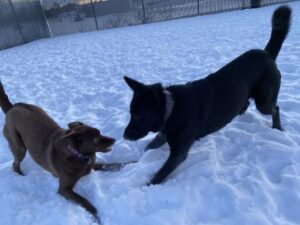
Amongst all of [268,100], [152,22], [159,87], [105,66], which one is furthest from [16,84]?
[152,22]

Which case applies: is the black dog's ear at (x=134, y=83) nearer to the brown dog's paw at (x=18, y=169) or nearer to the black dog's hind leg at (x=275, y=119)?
the brown dog's paw at (x=18, y=169)

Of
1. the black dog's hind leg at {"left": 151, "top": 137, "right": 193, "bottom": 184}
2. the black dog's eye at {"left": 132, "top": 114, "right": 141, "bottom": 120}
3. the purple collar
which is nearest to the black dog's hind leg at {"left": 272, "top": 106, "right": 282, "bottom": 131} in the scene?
the black dog's hind leg at {"left": 151, "top": 137, "right": 193, "bottom": 184}

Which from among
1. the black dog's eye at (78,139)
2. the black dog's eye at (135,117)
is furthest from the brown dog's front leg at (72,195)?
the black dog's eye at (135,117)

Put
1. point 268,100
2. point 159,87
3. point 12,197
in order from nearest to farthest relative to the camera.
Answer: point 159,87 < point 12,197 < point 268,100

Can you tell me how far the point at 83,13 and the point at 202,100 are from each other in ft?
55.9

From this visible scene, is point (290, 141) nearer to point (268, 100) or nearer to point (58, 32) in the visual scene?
point (268, 100)

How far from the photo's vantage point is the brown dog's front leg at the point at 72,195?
2738 millimetres

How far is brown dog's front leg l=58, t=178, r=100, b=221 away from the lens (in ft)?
8.98

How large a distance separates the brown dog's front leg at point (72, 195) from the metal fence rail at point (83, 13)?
1414cm

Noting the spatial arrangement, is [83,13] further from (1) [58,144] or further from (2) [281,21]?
(1) [58,144]

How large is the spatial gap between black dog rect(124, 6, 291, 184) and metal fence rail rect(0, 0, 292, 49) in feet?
40.6

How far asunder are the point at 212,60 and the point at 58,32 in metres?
14.0

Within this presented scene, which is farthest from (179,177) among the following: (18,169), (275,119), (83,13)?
(83,13)

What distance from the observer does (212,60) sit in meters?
6.63
